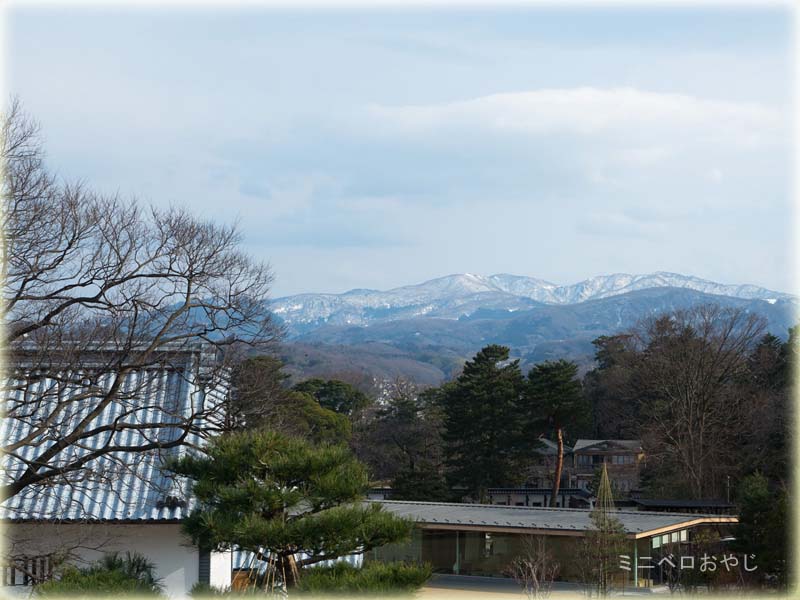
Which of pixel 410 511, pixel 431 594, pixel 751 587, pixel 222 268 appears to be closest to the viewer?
pixel 222 268

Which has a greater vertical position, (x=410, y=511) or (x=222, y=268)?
(x=222, y=268)

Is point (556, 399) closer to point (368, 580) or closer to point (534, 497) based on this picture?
point (534, 497)

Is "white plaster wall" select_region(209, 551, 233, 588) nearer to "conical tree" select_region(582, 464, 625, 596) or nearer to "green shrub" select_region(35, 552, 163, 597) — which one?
"green shrub" select_region(35, 552, 163, 597)

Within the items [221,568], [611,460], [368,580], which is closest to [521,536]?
[221,568]

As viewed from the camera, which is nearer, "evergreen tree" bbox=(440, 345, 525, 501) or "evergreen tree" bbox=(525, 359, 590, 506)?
"evergreen tree" bbox=(525, 359, 590, 506)

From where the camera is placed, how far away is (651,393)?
1521 inches

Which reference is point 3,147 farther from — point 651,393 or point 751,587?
point 651,393

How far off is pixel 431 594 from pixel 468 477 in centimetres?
1788

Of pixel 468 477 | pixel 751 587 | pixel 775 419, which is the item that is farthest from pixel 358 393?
pixel 751 587

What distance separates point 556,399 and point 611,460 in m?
10.6

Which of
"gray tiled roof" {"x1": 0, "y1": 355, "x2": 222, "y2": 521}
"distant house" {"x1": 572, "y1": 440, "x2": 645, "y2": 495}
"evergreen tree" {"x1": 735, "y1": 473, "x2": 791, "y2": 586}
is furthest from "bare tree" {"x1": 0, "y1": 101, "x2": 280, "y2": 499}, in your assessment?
"distant house" {"x1": 572, "y1": 440, "x2": 645, "y2": 495}

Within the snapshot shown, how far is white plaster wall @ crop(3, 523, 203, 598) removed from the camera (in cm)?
1051

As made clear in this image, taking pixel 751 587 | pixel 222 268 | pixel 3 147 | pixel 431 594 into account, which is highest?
pixel 3 147

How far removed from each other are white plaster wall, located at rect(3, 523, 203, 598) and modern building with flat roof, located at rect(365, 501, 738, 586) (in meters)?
8.45
